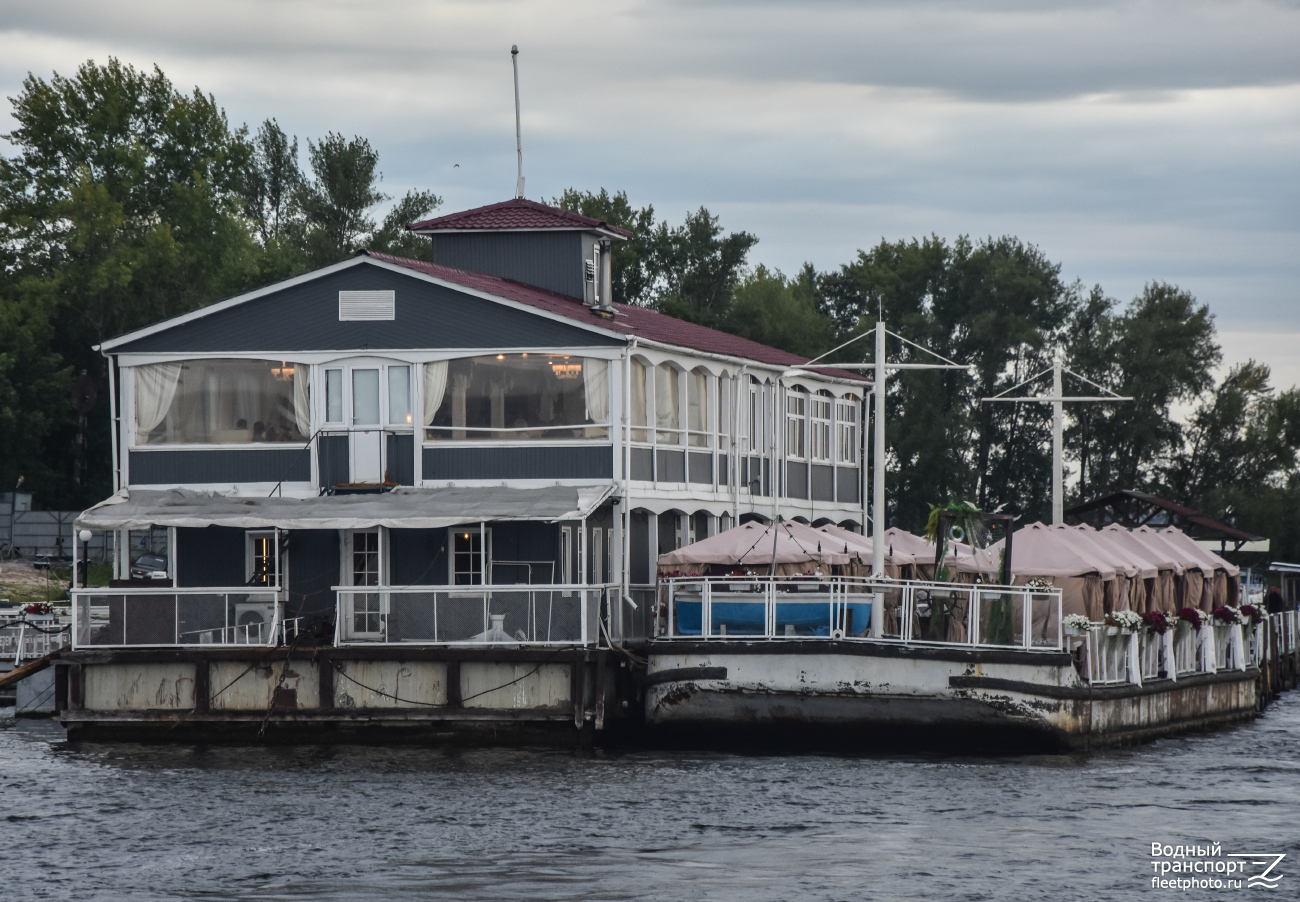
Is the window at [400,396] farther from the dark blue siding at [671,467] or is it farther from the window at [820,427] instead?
the window at [820,427]

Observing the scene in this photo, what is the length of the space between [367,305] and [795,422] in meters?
11.7

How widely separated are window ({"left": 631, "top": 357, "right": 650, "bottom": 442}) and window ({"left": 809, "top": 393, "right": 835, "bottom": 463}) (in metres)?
9.12

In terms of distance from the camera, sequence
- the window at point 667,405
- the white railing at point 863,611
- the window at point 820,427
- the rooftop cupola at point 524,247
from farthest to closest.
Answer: the window at point 820,427 < the rooftop cupola at point 524,247 < the window at point 667,405 < the white railing at point 863,611

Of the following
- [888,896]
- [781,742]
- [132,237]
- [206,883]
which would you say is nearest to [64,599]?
[132,237]

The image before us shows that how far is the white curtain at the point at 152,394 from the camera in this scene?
36969 mm

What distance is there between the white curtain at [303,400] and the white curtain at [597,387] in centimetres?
494

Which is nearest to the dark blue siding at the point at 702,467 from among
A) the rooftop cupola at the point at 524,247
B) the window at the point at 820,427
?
the rooftop cupola at the point at 524,247

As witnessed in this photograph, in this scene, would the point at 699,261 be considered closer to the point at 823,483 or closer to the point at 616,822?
the point at 823,483

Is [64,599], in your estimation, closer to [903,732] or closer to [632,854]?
[903,732]

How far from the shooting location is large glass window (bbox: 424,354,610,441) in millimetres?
35781

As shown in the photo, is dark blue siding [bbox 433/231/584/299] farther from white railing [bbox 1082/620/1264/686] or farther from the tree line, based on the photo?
the tree line

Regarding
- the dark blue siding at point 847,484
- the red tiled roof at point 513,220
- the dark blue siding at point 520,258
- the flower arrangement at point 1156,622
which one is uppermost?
the red tiled roof at point 513,220

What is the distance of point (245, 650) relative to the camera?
109 feet

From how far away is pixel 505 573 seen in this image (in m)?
36.1
